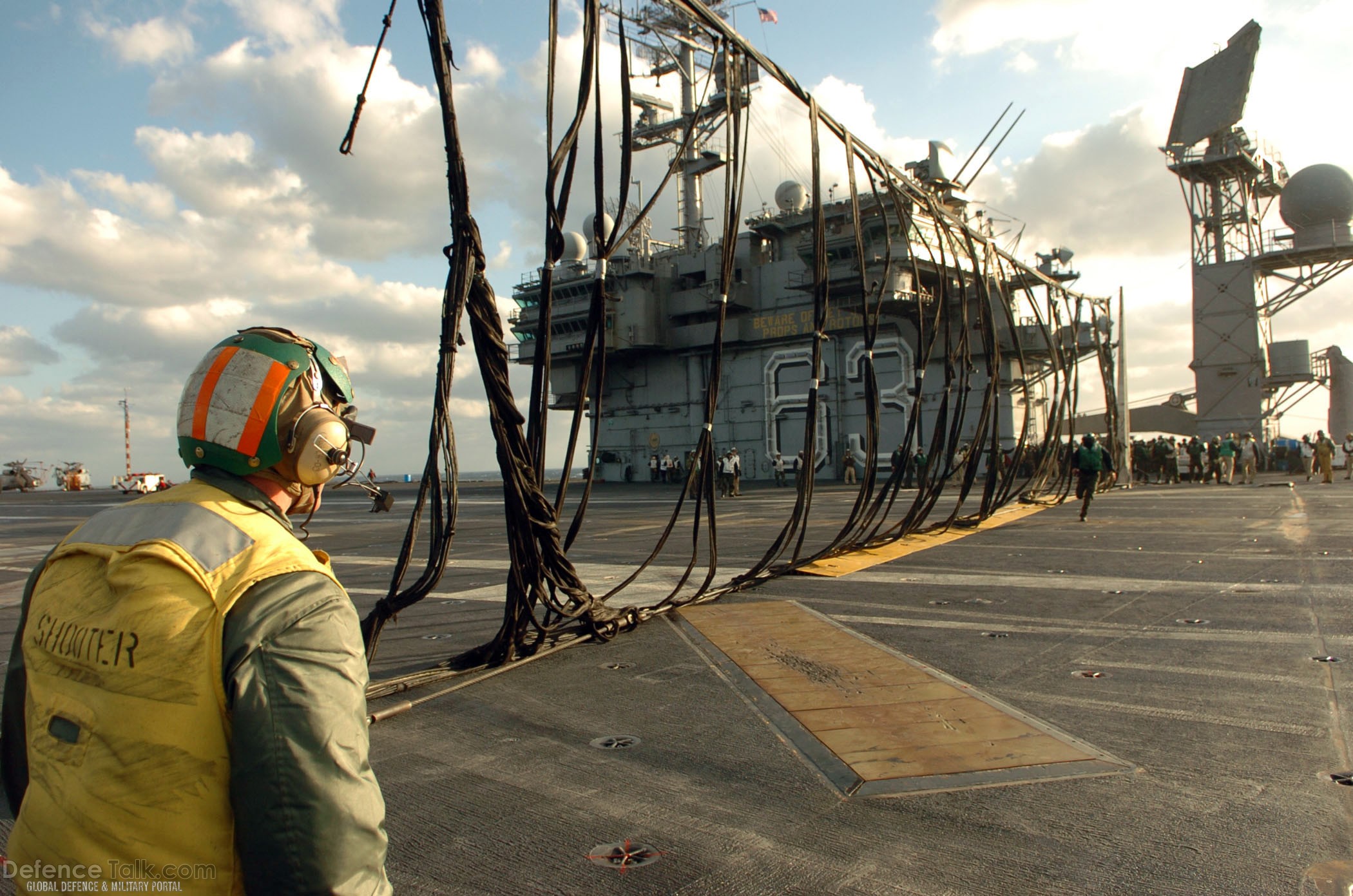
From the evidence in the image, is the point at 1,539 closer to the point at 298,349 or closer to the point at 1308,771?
the point at 298,349

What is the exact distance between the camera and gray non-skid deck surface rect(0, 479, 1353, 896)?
2.67 m

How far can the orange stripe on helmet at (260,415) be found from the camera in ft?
5.83

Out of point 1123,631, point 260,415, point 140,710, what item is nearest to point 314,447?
point 260,415

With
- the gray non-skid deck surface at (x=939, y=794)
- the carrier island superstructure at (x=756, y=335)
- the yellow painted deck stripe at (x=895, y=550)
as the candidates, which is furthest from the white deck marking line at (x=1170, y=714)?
the carrier island superstructure at (x=756, y=335)

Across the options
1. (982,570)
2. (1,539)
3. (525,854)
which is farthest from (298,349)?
(1,539)

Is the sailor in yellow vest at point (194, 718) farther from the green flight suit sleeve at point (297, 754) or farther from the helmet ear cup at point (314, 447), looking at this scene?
the helmet ear cup at point (314, 447)

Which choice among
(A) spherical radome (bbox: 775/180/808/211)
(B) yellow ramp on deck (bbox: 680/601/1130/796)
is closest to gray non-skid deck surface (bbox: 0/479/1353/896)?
(B) yellow ramp on deck (bbox: 680/601/1130/796)

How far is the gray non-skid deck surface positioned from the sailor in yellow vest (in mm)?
1416

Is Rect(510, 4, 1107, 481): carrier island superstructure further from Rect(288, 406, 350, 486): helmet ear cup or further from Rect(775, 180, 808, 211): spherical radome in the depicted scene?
Rect(288, 406, 350, 486): helmet ear cup

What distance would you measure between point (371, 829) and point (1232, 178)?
47684 mm

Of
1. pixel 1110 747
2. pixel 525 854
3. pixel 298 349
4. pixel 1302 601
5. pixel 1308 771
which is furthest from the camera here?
pixel 1302 601

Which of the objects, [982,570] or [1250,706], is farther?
[982,570]

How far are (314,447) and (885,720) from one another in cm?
323

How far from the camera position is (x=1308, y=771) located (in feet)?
10.8
